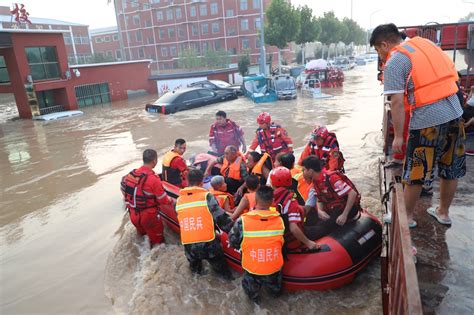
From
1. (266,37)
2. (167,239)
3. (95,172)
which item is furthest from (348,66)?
(167,239)

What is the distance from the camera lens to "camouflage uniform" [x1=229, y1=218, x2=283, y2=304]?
3882 millimetres

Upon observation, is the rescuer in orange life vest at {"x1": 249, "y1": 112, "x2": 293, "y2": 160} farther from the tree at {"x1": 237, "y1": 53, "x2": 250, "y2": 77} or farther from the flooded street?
the tree at {"x1": 237, "y1": 53, "x2": 250, "y2": 77}

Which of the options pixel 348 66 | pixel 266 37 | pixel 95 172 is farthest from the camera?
pixel 348 66

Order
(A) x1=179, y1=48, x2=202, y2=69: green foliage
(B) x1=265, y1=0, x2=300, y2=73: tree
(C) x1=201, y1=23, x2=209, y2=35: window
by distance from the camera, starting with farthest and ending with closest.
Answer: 1. (C) x1=201, y1=23, x2=209, y2=35: window
2. (A) x1=179, y1=48, x2=202, y2=69: green foliage
3. (B) x1=265, y1=0, x2=300, y2=73: tree

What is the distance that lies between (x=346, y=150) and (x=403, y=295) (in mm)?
8996

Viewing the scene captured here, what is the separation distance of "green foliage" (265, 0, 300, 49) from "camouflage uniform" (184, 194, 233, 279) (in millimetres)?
31222

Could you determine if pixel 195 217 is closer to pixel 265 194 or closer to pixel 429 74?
pixel 265 194

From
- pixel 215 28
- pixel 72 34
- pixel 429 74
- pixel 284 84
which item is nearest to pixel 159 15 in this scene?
pixel 215 28

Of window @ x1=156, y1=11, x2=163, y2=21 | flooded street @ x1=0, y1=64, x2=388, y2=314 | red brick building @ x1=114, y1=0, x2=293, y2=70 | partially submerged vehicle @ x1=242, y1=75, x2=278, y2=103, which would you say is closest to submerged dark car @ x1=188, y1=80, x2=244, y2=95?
partially submerged vehicle @ x1=242, y1=75, x2=278, y2=103

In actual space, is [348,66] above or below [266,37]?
below

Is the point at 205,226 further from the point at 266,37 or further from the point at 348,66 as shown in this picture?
the point at 348,66

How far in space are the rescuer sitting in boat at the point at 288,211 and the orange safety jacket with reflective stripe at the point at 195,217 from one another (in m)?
0.89

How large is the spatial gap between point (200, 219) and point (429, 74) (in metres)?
2.77

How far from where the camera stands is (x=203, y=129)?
15.0 m
